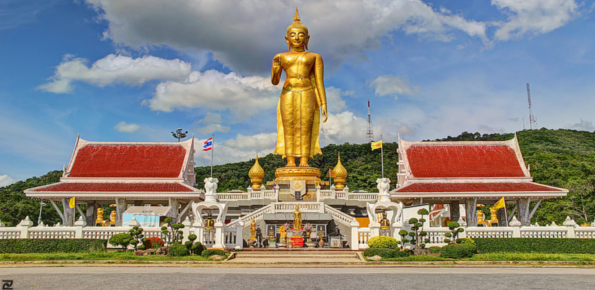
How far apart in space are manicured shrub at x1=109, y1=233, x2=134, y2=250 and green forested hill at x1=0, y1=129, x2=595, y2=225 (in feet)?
38.9

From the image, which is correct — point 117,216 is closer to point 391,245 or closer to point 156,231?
point 156,231

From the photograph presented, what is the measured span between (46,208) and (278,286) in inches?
1430

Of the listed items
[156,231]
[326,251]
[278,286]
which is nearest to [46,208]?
[156,231]

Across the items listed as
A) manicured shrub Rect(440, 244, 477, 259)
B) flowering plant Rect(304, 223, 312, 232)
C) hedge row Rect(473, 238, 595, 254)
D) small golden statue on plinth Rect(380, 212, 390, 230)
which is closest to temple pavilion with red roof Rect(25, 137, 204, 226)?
flowering plant Rect(304, 223, 312, 232)

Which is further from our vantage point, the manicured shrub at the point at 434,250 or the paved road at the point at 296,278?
the manicured shrub at the point at 434,250

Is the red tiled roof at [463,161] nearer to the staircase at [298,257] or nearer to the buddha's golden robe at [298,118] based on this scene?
the buddha's golden robe at [298,118]

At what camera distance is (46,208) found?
40.1 meters

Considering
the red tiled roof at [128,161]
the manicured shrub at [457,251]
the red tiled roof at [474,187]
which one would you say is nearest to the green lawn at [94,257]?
the manicured shrub at [457,251]

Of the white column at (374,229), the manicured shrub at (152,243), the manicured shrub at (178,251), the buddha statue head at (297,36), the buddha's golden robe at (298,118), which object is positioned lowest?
the manicured shrub at (178,251)

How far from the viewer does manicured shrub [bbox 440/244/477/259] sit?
1656 cm

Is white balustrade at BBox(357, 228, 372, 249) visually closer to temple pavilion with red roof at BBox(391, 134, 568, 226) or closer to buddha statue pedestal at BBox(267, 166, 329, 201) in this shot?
temple pavilion with red roof at BBox(391, 134, 568, 226)

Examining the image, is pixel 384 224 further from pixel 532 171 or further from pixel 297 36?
pixel 532 171

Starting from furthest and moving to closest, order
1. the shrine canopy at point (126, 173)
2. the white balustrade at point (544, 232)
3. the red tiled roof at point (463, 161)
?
the red tiled roof at point (463, 161) < the shrine canopy at point (126, 173) < the white balustrade at point (544, 232)

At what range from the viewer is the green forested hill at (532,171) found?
31.6 m
